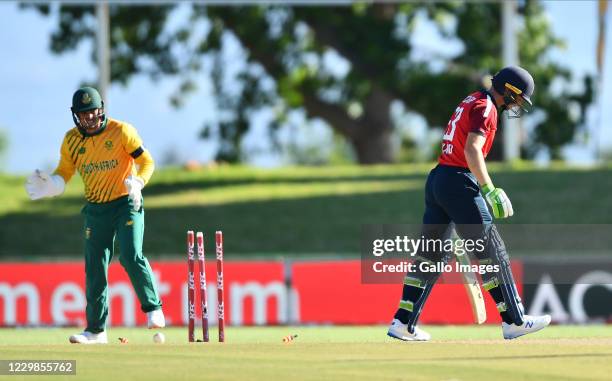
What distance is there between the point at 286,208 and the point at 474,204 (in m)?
18.3

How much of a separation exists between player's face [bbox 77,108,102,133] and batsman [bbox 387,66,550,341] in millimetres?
2761

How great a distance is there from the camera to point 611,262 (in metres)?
18.2

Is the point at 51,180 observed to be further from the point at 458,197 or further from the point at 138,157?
the point at 458,197

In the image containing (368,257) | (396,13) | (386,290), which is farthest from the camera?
(396,13)

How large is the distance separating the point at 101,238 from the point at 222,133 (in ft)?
93.2

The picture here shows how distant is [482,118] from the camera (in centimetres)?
1034

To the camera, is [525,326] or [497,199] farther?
[525,326]

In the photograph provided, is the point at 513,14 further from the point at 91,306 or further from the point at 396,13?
the point at 91,306

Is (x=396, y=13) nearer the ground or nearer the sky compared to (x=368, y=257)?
nearer the sky

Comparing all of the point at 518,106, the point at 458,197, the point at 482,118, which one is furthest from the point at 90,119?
the point at 518,106

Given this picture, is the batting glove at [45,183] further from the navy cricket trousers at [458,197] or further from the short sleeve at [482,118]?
the short sleeve at [482,118]

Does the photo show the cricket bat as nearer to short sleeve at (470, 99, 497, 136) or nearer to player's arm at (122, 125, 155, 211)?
short sleeve at (470, 99, 497, 136)

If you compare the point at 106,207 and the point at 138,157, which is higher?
the point at 138,157

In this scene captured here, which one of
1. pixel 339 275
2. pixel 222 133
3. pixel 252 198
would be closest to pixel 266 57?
pixel 222 133
